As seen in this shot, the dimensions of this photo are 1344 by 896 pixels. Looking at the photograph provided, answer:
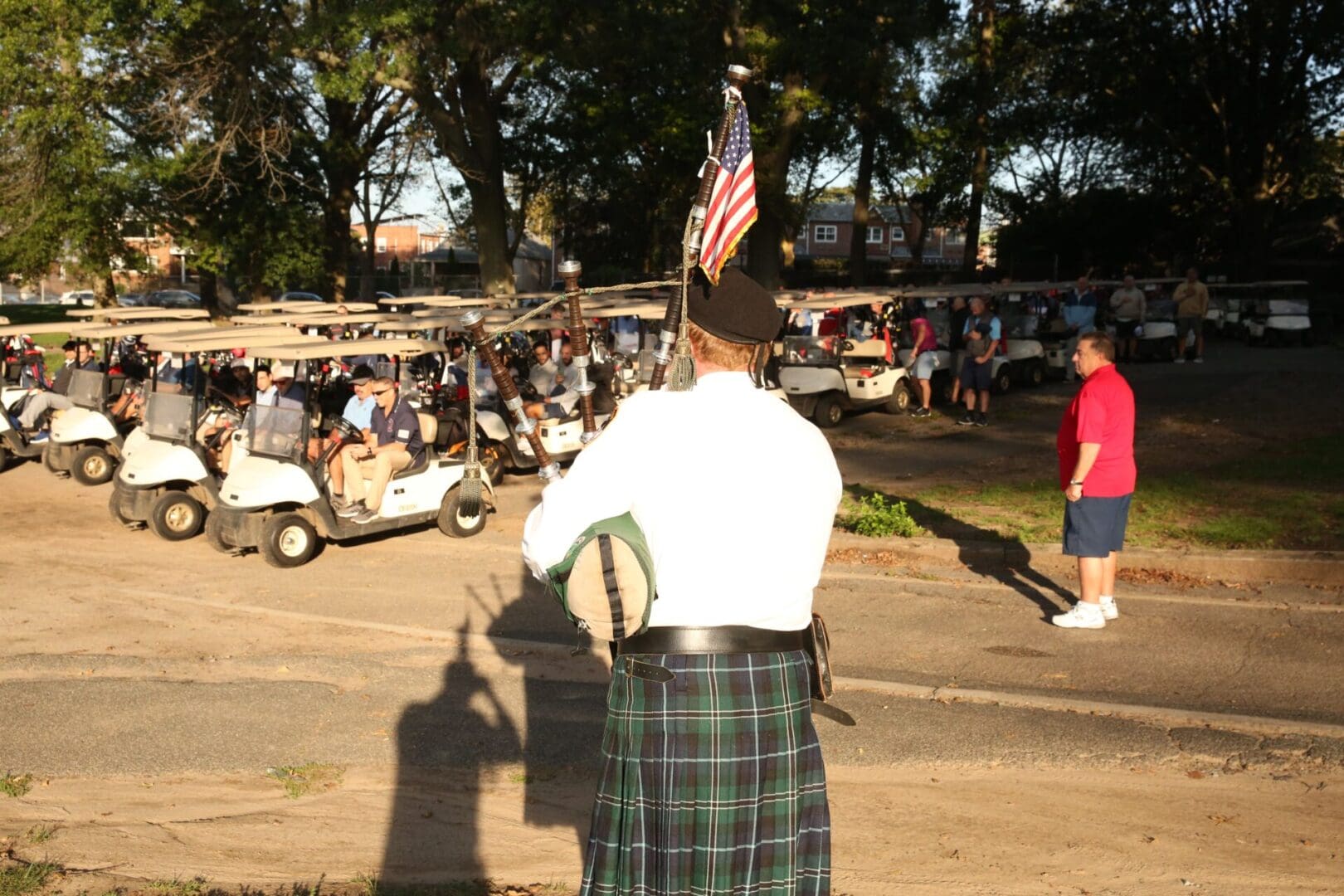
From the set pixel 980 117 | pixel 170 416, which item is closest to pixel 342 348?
pixel 170 416

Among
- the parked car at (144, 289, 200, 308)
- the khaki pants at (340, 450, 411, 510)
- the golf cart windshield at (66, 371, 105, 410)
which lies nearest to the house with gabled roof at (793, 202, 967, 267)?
the parked car at (144, 289, 200, 308)

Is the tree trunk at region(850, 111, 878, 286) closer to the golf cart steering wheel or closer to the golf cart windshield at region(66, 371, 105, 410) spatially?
the golf cart windshield at region(66, 371, 105, 410)

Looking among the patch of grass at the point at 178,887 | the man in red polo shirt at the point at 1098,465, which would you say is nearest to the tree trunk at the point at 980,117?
the man in red polo shirt at the point at 1098,465

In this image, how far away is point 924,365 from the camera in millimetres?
19578

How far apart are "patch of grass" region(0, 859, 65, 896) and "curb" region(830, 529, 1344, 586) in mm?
6805

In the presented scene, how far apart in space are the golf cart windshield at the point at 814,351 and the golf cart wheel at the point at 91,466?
8932 millimetres

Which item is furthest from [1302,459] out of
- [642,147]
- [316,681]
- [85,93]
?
[85,93]

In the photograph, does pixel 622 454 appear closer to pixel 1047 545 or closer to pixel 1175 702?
pixel 1175 702

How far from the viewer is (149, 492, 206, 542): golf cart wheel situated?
12.2 meters

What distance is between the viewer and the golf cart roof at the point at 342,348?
1180 cm

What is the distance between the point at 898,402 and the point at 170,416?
10.5 meters

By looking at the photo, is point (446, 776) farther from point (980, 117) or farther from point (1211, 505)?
point (980, 117)

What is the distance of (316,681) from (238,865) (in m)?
Result: 2.78

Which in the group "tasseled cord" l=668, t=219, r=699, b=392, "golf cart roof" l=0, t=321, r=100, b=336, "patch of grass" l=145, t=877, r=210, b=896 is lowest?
"patch of grass" l=145, t=877, r=210, b=896
